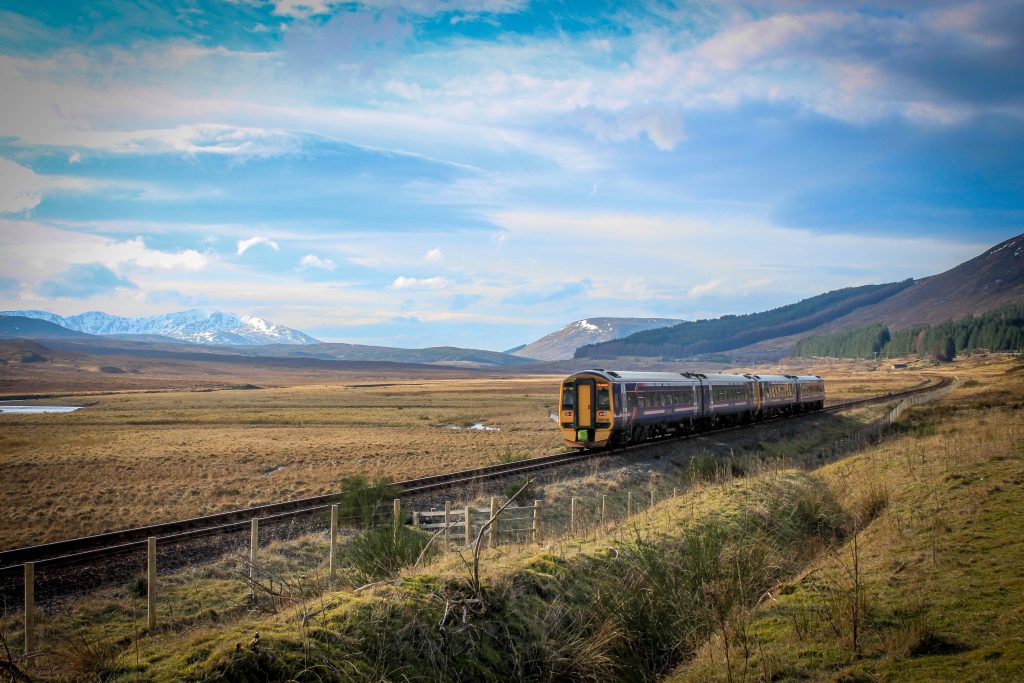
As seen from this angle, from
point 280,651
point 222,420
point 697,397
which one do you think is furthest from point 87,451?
point 280,651

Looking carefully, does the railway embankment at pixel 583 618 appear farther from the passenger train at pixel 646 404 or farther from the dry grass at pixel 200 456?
the passenger train at pixel 646 404

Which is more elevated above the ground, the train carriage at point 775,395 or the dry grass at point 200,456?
the train carriage at point 775,395

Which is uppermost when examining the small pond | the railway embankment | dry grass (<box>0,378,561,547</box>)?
the railway embankment

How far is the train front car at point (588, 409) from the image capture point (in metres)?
29.4

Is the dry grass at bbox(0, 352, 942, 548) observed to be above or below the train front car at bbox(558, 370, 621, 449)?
below

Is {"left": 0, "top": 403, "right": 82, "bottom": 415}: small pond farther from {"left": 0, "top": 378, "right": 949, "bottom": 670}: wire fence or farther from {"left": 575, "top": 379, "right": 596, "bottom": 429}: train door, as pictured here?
{"left": 0, "top": 378, "right": 949, "bottom": 670}: wire fence

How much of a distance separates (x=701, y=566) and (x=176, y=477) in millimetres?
26772

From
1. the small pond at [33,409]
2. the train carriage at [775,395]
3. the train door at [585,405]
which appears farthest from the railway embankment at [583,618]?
the small pond at [33,409]

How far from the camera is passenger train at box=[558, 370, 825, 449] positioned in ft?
97.1

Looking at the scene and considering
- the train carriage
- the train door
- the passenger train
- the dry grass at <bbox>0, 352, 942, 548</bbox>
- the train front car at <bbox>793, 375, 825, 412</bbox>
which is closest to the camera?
the dry grass at <bbox>0, 352, 942, 548</bbox>

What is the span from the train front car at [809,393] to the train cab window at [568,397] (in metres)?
29.9

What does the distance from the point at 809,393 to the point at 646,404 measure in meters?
30.7

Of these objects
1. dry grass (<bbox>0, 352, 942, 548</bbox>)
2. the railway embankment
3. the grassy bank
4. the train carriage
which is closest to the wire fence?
the railway embankment

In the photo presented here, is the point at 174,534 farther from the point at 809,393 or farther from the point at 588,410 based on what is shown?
the point at 809,393
